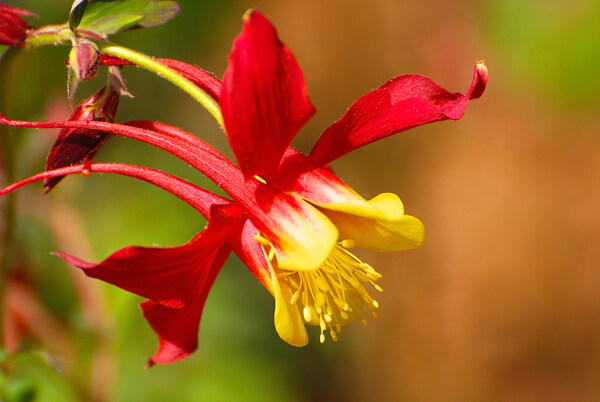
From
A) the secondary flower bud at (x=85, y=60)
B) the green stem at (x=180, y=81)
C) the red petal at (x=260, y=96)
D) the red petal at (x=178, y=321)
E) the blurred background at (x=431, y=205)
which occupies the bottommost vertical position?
the blurred background at (x=431, y=205)

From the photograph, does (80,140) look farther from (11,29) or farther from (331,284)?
(331,284)

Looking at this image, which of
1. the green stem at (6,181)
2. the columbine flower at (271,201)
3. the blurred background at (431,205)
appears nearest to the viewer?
the columbine flower at (271,201)

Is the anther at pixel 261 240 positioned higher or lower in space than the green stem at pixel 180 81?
lower

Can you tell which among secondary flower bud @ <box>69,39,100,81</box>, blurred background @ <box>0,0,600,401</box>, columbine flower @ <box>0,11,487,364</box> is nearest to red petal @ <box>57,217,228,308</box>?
columbine flower @ <box>0,11,487,364</box>

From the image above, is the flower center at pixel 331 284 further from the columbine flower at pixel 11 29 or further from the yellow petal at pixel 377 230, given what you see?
the columbine flower at pixel 11 29

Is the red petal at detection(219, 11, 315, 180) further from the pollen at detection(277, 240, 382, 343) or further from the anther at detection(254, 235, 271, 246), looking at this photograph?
the pollen at detection(277, 240, 382, 343)

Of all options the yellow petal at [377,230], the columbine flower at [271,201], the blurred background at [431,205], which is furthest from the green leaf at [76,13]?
the blurred background at [431,205]
